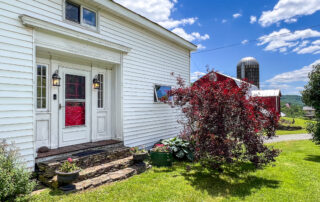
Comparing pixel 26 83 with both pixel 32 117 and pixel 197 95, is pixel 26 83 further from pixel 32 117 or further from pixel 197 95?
pixel 197 95

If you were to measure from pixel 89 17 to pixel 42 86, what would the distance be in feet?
6.82

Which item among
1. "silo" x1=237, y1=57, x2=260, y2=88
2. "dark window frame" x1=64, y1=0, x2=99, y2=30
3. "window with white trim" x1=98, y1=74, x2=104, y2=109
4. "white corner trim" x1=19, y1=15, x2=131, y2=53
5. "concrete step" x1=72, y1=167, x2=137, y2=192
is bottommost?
"concrete step" x1=72, y1=167, x2=137, y2=192

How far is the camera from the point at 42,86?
14.3 feet

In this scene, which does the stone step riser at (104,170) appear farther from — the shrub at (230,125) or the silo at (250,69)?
the silo at (250,69)

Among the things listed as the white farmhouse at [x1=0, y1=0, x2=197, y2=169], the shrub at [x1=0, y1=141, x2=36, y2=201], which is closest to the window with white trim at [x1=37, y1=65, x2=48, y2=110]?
the white farmhouse at [x1=0, y1=0, x2=197, y2=169]

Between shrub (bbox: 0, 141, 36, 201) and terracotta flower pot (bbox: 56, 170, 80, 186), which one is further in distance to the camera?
terracotta flower pot (bbox: 56, 170, 80, 186)

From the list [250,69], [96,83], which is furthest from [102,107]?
[250,69]

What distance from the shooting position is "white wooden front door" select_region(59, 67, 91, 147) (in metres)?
4.70

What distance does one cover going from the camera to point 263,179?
14.1ft

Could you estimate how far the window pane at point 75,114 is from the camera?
4.81 metres

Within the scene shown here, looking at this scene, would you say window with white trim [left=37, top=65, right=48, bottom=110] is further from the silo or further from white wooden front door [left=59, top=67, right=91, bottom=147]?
the silo

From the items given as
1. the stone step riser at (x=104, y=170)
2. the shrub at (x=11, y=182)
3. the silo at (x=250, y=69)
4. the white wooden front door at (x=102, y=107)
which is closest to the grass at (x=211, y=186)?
the shrub at (x=11, y=182)

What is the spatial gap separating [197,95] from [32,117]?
11.2ft

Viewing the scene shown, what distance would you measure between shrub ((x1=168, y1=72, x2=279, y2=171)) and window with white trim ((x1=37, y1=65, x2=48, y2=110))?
3.39 metres
